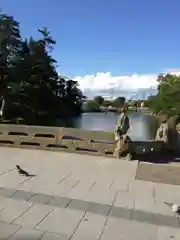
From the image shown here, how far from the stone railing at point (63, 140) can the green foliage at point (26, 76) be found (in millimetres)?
28081

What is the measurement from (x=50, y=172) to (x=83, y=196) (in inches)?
79.0

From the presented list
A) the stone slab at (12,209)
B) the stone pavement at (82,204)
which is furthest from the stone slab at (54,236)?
the stone slab at (12,209)

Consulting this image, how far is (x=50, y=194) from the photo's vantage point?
20.2 ft

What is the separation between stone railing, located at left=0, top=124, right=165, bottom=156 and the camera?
1049 centimetres

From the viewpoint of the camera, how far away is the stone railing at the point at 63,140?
10.5m

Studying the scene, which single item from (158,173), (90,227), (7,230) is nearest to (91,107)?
(158,173)

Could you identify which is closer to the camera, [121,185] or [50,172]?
[121,185]

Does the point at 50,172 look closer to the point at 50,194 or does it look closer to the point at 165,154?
the point at 50,194

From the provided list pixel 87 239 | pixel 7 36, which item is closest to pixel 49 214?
pixel 87 239

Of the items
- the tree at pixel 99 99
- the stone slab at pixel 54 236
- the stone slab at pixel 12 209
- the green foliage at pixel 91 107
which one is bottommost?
the stone slab at pixel 54 236

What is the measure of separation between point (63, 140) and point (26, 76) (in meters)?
33.6

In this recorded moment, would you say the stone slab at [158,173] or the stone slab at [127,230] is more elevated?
the stone slab at [158,173]

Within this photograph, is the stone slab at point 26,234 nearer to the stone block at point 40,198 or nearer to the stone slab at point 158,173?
the stone block at point 40,198

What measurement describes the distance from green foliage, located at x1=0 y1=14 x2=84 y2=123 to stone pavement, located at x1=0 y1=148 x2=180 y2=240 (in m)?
32.0
